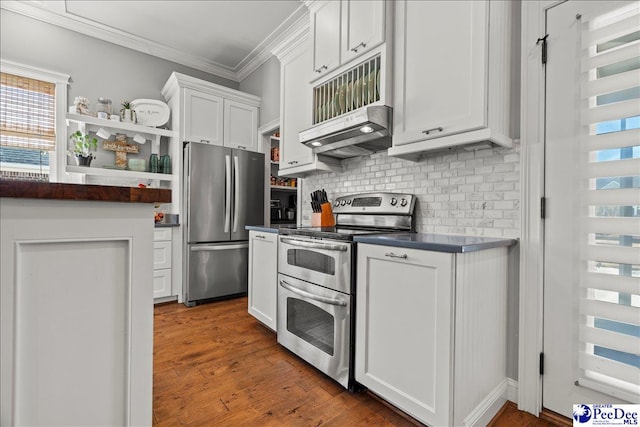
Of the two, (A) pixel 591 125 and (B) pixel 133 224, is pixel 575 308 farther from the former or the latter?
(B) pixel 133 224

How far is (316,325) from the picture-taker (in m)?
2.02

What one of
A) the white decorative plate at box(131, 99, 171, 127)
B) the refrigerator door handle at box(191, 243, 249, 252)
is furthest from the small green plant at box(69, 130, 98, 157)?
the refrigerator door handle at box(191, 243, 249, 252)

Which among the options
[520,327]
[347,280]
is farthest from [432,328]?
[520,327]

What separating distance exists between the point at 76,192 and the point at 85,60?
152 inches

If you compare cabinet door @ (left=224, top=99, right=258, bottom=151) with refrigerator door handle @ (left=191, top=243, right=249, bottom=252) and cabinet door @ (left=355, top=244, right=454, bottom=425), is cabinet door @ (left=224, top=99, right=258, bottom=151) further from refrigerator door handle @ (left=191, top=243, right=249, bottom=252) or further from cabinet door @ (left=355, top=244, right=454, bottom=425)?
cabinet door @ (left=355, top=244, right=454, bottom=425)

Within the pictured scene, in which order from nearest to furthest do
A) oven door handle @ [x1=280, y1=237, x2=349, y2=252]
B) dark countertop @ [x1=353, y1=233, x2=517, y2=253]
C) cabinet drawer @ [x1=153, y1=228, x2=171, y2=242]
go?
dark countertop @ [x1=353, y1=233, x2=517, y2=253], oven door handle @ [x1=280, y1=237, x2=349, y2=252], cabinet drawer @ [x1=153, y1=228, x2=171, y2=242]

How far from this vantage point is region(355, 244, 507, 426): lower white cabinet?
134cm

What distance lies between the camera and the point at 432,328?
1392 mm

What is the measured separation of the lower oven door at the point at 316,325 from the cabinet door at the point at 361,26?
165 cm

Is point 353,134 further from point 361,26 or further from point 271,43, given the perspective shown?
point 271,43

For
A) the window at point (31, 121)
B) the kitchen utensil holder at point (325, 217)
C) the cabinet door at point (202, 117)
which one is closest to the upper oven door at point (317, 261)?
the kitchen utensil holder at point (325, 217)

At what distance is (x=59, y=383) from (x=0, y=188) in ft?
1.69

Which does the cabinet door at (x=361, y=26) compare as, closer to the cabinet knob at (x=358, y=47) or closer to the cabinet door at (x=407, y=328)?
the cabinet knob at (x=358, y=47)

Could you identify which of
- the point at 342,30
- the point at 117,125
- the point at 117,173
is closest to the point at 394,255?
the point at 342,30
